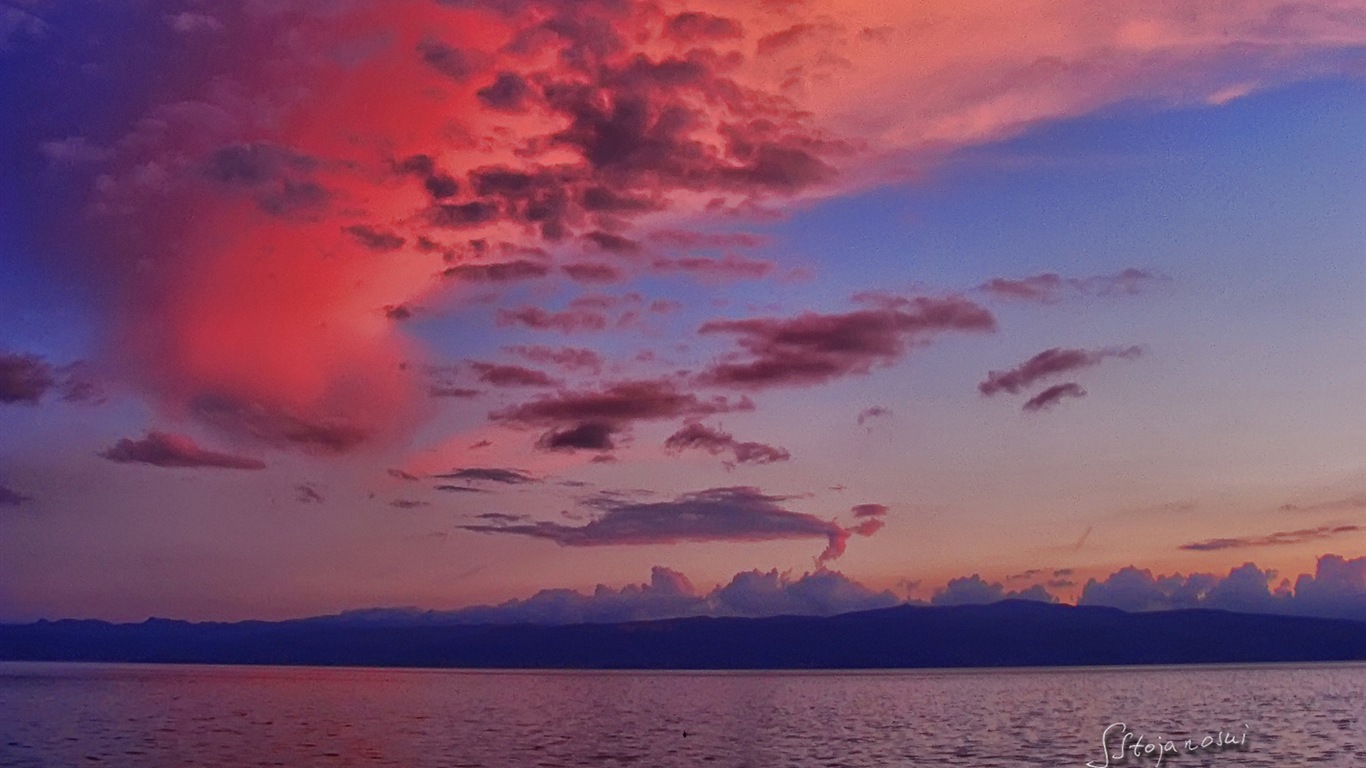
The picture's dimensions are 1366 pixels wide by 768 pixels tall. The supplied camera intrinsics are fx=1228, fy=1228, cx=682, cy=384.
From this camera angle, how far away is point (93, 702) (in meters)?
194

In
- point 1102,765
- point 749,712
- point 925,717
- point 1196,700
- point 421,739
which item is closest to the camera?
point 1102,765

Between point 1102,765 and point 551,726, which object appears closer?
point 1102,765

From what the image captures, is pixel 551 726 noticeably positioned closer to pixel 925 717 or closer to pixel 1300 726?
pixel 925 717

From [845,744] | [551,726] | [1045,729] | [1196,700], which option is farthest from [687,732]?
[1196,700]

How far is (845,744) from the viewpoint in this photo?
109 metres

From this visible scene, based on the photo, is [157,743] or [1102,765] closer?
[1102,765]

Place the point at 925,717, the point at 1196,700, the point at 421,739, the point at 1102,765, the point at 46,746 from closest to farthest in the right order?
the point at 1102,765 → the point at 46,746 → the point at 421,739 → the point at 925,717 → the point at 1196,700

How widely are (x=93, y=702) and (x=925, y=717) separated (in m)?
131

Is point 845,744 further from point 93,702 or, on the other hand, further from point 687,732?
point 93,702

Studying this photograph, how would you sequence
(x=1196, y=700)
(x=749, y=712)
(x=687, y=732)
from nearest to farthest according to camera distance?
1. (x=687, y=732)
2. (x=749, y=712)
3. (x=1196, y=700)

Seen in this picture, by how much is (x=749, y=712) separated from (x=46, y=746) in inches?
3838

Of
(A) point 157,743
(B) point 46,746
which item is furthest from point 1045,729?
(B) point 46,746

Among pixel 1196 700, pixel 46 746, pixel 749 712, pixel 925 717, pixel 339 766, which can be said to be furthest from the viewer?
pixel 1196 700

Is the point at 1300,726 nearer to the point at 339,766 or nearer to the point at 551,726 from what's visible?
the point at 551,726
